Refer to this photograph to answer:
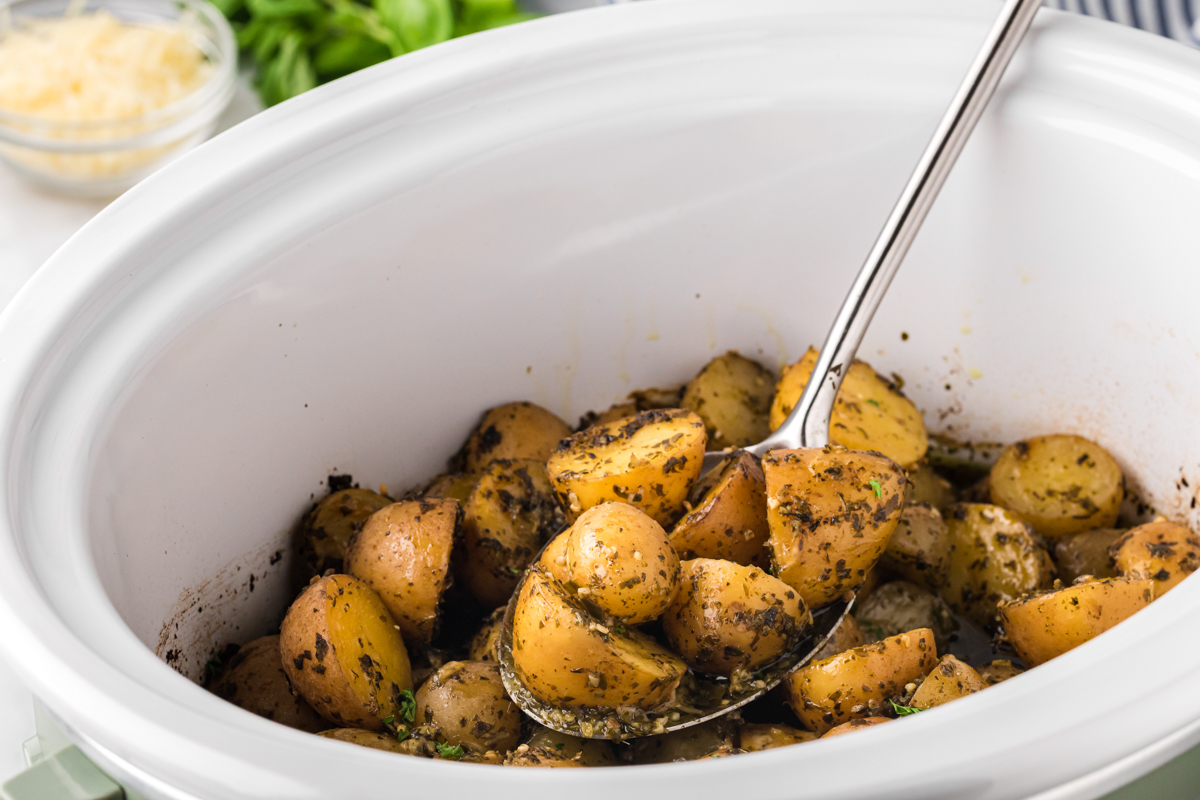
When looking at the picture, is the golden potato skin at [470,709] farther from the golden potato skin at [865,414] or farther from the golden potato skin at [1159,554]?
the golden potato skin at [1159,554]

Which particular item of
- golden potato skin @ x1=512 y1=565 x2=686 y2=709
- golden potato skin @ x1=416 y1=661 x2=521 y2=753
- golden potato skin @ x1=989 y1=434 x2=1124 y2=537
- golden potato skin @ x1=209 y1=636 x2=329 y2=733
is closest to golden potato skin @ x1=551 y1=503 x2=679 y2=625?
golden potato skin @ x1=512 y1=565 x2=686 y2=709

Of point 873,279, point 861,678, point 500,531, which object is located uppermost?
point 873,279

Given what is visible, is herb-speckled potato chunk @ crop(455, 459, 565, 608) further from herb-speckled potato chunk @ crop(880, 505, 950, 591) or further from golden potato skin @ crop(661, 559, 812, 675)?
herb-speckled potato chunk @ crop(880, 505, 950, 591)

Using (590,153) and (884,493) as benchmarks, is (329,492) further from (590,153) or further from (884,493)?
(884,493)

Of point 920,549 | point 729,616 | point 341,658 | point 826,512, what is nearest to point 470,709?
point 341,658

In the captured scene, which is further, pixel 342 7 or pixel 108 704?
pixel 342 7

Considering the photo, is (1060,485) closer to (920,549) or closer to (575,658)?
(920,549)

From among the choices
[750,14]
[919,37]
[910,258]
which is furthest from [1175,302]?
[750,14]
